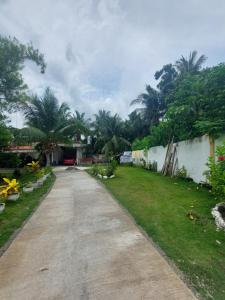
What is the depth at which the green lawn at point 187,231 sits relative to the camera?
127 inches

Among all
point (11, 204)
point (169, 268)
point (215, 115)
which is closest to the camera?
point (169, 268)

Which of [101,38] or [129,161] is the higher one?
[101,38]

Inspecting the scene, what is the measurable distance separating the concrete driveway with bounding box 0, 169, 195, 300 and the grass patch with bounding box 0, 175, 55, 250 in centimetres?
25

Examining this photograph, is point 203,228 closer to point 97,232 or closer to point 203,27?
point 97,232

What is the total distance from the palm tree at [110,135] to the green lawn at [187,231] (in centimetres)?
1958

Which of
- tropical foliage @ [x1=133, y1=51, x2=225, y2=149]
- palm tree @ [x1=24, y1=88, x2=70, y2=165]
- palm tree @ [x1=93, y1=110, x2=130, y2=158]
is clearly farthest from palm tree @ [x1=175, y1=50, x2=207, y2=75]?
tropical foliage @ [x1=133, y1=51, x2=225, y2=149]

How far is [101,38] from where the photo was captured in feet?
35.8

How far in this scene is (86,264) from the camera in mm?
3604

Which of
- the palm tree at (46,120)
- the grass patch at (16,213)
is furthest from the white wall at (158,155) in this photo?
the palm tree at (46,120)

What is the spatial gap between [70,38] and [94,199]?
23.2 ft

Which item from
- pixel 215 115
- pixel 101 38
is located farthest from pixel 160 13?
pixel 215 115

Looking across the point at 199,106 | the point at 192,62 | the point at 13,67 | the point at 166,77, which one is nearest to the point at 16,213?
the point at 199,106

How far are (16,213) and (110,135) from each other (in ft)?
76.1

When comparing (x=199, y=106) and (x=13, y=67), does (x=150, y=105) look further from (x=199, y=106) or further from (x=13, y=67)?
(x=199, y=106)
